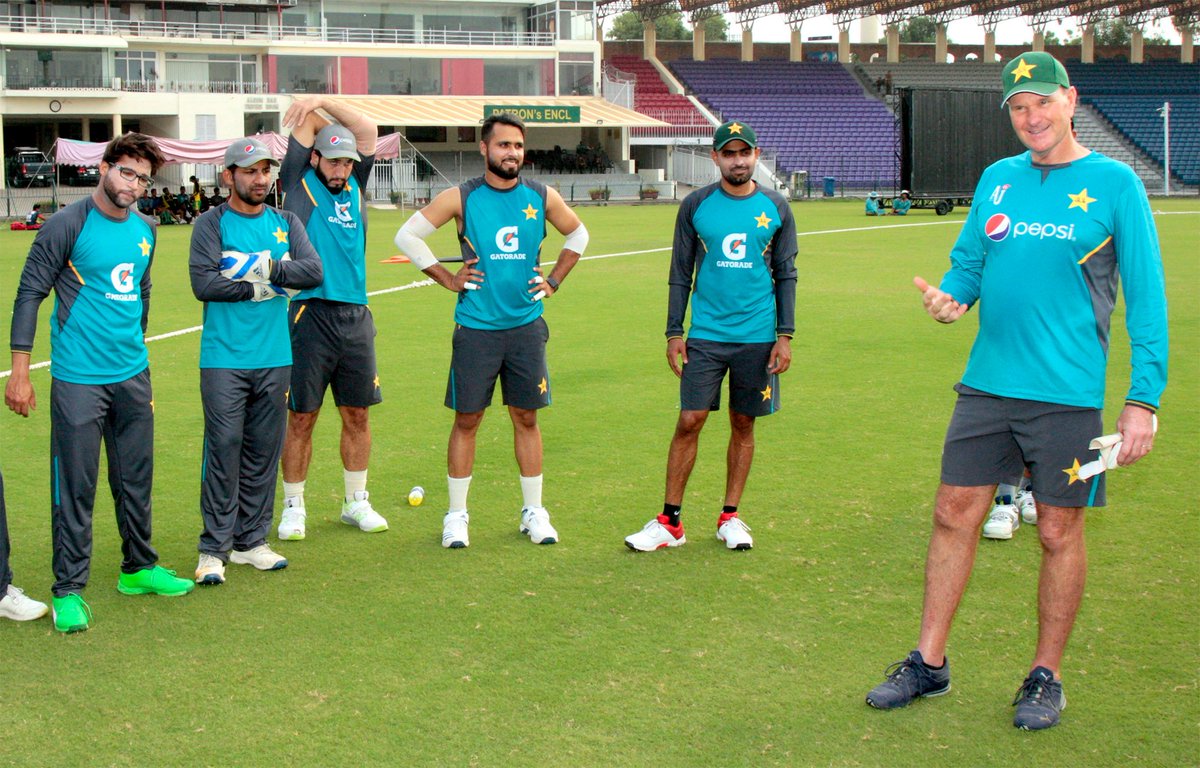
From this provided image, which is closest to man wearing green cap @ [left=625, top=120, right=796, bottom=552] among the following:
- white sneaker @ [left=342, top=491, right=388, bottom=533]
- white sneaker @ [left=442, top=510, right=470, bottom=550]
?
white sneaker @ [left=442, top=510, right=470, bottom=550]

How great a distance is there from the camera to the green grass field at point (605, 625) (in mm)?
4258

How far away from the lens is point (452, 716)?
4.43 m

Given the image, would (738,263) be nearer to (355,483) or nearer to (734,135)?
(734,135)

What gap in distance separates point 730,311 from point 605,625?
1.85m

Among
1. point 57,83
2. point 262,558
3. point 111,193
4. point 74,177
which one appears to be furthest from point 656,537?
point 57,83

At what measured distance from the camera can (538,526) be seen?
21.4ft

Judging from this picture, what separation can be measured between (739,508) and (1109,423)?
142 inches

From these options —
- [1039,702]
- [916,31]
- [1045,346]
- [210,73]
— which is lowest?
[1039,702]

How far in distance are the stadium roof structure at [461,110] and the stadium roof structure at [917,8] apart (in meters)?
7.43

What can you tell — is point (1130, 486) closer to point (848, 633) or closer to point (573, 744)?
point (848, 633)

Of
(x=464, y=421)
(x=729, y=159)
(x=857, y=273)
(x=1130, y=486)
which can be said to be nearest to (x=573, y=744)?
(x=464, y=421)

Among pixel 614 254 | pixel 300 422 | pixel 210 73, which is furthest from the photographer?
pixel 210 73

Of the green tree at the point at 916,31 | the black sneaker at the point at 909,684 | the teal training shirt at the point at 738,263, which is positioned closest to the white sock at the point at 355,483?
the teal training shirt at the point at 738,263

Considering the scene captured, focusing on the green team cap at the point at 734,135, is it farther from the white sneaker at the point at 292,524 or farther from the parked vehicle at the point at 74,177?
the parked vehicle at the point at 74,177
